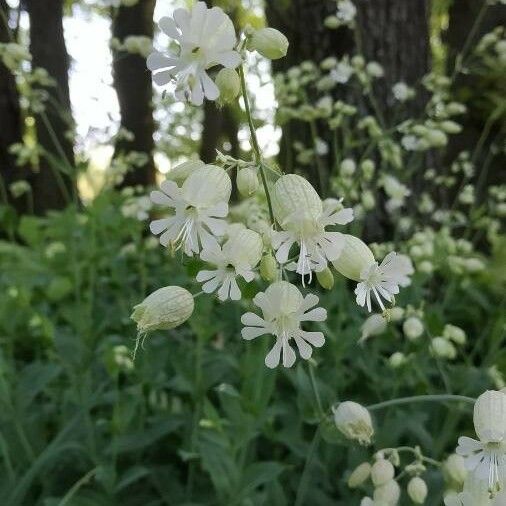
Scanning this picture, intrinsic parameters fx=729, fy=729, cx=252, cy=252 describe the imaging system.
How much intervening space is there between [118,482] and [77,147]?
1026mm

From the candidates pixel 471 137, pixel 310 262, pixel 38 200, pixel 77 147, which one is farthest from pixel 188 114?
pixel 310 262

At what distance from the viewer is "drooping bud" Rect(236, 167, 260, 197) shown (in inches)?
27.1

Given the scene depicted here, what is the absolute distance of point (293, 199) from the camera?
0.66 m

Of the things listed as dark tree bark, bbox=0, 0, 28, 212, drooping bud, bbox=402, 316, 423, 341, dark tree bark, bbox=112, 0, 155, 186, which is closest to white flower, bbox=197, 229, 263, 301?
drooping bud, bbox=402, 316, 423, 341

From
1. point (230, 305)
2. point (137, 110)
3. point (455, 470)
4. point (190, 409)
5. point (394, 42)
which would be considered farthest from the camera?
point (137, 110)

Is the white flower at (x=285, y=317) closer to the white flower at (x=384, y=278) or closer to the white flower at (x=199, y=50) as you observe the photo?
the white flower at (x=384, y=278)

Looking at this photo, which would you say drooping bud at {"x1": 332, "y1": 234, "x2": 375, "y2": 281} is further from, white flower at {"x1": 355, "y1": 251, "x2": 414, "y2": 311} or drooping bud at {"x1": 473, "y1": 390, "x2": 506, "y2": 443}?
drooping bud at {"x1": 473, "y1": 390, "x2": 506, "y2": 443}

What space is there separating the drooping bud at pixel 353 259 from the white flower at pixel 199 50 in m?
0.19

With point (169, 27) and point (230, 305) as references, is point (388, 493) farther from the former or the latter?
point (230, 305)

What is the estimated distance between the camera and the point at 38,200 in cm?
328

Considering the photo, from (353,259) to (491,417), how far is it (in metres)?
0.20

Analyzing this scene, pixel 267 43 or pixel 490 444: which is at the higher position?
pixel 267 43

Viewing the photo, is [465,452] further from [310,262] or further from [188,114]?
[188,114]

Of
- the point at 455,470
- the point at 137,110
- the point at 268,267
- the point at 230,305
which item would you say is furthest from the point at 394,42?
the point at 268,267
